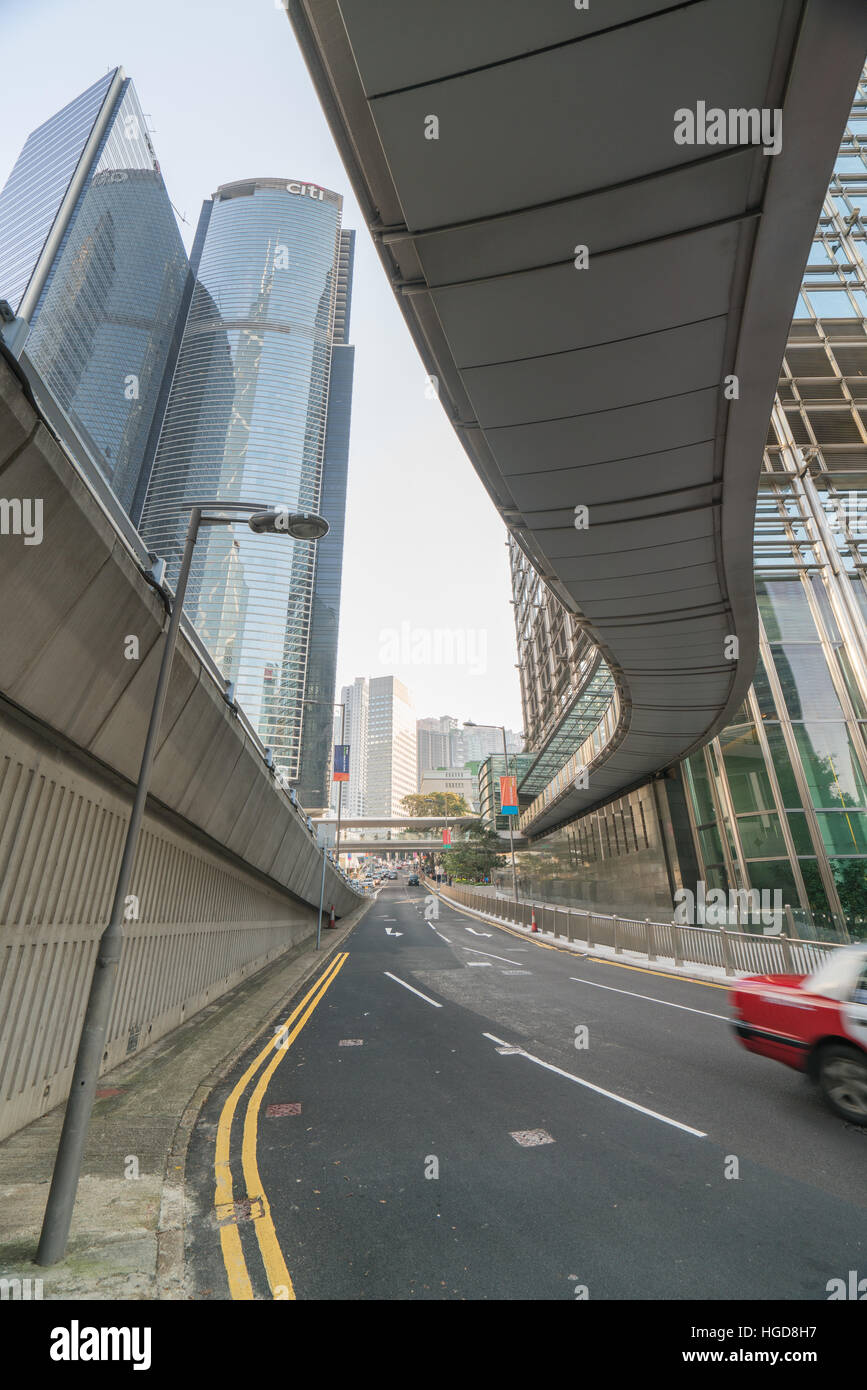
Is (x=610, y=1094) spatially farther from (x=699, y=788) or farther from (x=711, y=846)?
(x=699, y=788)

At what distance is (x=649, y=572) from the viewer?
10195mm

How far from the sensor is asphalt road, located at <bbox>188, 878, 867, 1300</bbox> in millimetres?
3836

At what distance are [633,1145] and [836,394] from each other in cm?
3351

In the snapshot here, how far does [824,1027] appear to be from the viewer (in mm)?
6465

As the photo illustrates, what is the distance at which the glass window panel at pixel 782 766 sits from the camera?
21.1 meters

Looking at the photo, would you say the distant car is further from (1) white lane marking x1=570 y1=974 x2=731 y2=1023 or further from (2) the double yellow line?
(2) the double yellow line

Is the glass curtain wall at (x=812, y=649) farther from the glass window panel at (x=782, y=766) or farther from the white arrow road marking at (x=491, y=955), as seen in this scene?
the white arrow road marking at (x=491, y=955)

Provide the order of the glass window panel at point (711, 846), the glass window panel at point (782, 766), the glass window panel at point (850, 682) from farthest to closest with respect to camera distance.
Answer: the glass window panel at point (711, 846)
the glass window panel at point (850, 682)
the glass window panel at point (782, 766)

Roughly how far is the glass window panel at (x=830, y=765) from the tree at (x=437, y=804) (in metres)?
99.6

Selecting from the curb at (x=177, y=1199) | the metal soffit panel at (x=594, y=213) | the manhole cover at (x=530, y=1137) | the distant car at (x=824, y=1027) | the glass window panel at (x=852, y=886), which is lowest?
the manhole cover at (x=530, y=1137)

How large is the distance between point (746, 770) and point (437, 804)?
109786 mm

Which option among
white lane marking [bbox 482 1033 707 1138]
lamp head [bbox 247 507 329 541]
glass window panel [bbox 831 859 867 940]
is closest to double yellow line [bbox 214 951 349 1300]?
white lane marking [bbox 482 1033 707 1138]

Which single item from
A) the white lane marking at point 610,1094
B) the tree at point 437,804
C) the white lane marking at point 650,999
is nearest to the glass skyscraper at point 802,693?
the white lane marking at point 650,999

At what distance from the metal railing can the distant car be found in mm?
6920
